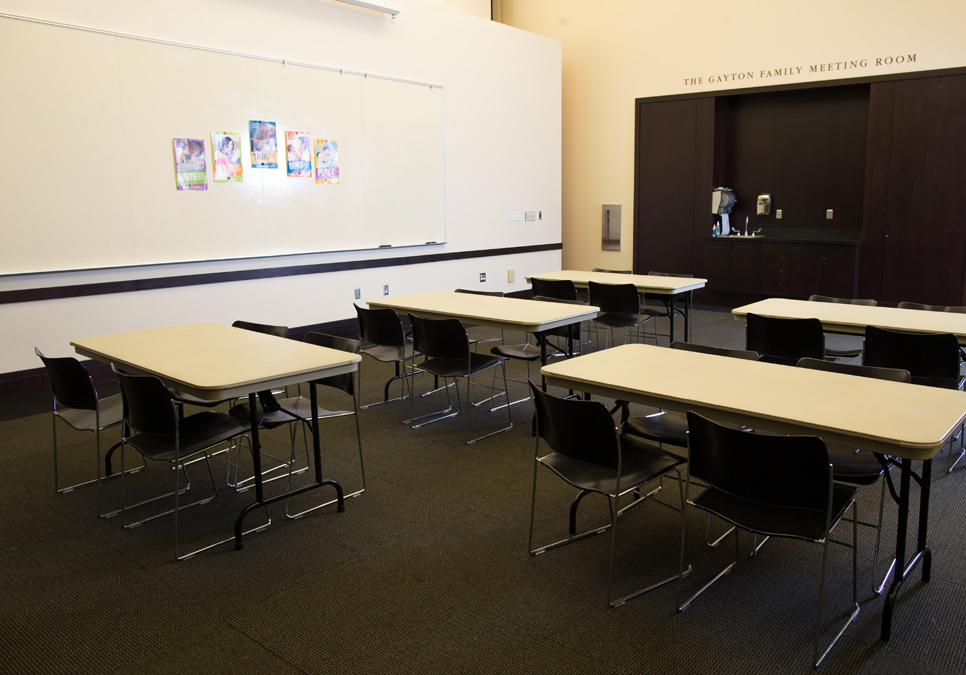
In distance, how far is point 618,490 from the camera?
2.51m

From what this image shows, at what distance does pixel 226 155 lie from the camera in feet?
20.3

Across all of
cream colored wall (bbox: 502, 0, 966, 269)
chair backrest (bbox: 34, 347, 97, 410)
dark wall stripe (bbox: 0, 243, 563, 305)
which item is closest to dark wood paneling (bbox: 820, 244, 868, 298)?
cream colored wall (bbox: 502, 0, 966, 269)

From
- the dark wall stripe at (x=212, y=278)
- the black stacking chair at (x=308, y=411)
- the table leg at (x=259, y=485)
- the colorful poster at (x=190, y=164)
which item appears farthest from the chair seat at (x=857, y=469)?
the colorful poster at (x=190, y=164)

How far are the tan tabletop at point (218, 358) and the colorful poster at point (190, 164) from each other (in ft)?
7.27

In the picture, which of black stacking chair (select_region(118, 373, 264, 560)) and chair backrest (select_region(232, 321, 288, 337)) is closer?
black stacking chair (select_region(118, 373, 264, 560))

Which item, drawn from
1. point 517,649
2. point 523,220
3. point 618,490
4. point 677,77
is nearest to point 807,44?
point 677,77

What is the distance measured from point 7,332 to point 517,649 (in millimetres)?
4673

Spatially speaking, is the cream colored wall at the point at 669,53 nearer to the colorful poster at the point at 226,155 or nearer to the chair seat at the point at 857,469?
the colorful poster at the point at 226,155

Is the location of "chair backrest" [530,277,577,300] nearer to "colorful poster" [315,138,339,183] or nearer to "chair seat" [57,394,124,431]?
"colorful poster" [315,138,339,183]

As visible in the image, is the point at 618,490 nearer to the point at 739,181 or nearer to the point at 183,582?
the point at 183,582

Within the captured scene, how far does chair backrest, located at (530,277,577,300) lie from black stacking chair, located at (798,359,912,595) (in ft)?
10.5

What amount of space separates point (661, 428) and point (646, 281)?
10.7 feet

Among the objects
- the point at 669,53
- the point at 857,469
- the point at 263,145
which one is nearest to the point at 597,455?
the point at 857,469

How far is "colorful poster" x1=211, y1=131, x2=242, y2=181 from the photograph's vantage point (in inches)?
241
